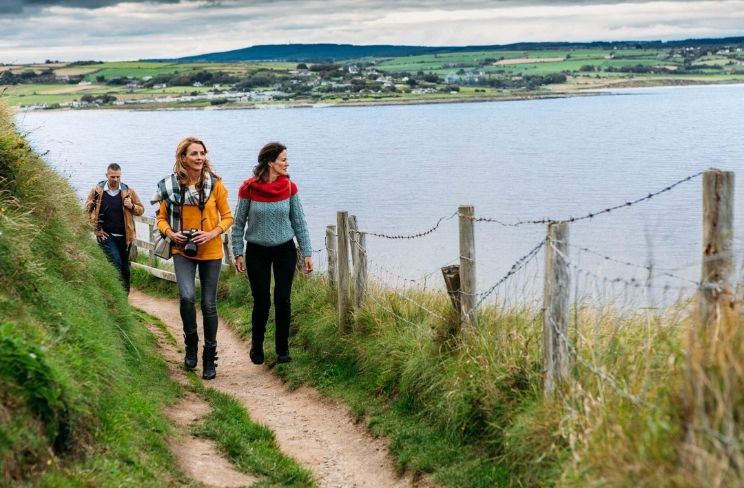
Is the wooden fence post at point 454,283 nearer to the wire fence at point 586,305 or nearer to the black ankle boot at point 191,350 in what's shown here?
the wire fence at point 586,305

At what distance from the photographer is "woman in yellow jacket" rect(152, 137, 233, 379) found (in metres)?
9.89

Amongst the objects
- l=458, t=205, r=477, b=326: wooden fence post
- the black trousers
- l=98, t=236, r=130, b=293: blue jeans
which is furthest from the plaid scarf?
l=98, t=236, r=130, b=293: blue jeans

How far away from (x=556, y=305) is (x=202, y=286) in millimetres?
4925

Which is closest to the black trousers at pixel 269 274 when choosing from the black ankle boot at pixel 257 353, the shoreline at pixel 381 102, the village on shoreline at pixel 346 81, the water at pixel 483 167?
the black ankle boot at pixel 257 353

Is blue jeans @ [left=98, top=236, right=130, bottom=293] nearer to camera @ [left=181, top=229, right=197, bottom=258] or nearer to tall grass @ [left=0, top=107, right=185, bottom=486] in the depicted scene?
tall grass @ [left=0, top=107, right=185, bottom=486]

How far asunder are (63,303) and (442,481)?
3637 millimetres

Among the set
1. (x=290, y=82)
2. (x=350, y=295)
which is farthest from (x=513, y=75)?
(x=350, y=295)

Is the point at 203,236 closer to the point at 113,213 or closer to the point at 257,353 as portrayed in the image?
the point at 257,353

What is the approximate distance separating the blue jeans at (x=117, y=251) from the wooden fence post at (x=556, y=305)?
8532 millimetres

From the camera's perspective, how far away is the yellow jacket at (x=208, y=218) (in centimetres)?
997

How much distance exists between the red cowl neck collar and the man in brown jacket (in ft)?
12.6

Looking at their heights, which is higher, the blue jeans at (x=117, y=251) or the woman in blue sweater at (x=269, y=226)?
the woman in blue sweater at (x=269, y=226)

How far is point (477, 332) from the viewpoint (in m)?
8.27

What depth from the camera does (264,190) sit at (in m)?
10.4
